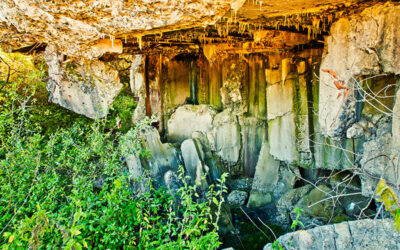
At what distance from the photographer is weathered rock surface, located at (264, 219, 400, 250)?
2849 millimetres

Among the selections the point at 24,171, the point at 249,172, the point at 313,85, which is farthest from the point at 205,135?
the point at 24,171

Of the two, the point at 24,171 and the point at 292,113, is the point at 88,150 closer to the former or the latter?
the point at 24,171

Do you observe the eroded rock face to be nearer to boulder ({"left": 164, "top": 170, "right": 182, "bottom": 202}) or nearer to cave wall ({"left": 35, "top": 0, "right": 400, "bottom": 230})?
cave wall ({"left": 35, "top": 0, "right": 400, "bottom": 230})

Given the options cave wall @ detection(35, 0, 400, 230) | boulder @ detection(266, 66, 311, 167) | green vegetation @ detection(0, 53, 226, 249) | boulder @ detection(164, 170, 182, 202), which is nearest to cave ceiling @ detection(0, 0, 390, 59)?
cave wall @ detection(35, 0, 400, 230)

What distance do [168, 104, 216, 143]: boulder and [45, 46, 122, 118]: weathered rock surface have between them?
2763mm

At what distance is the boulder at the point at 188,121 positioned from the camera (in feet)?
23.8

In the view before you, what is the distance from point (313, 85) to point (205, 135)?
2.74m

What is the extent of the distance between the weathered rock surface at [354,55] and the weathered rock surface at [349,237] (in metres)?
1.23

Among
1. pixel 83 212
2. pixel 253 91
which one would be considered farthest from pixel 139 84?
pixel 83 212

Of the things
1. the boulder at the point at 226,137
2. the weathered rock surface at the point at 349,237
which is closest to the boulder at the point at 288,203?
the boulder at the point at 226,137

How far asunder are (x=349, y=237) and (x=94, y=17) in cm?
335

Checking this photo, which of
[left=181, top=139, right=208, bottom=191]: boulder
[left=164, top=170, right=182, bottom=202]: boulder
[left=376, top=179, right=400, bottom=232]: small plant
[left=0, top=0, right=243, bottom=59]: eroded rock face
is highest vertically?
[left=0, top=0, right=243, bottom=59]: eroded rock face

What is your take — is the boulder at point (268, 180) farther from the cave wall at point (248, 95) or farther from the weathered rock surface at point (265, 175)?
the cave wall at point (248, 95)

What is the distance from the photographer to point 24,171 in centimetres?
375
